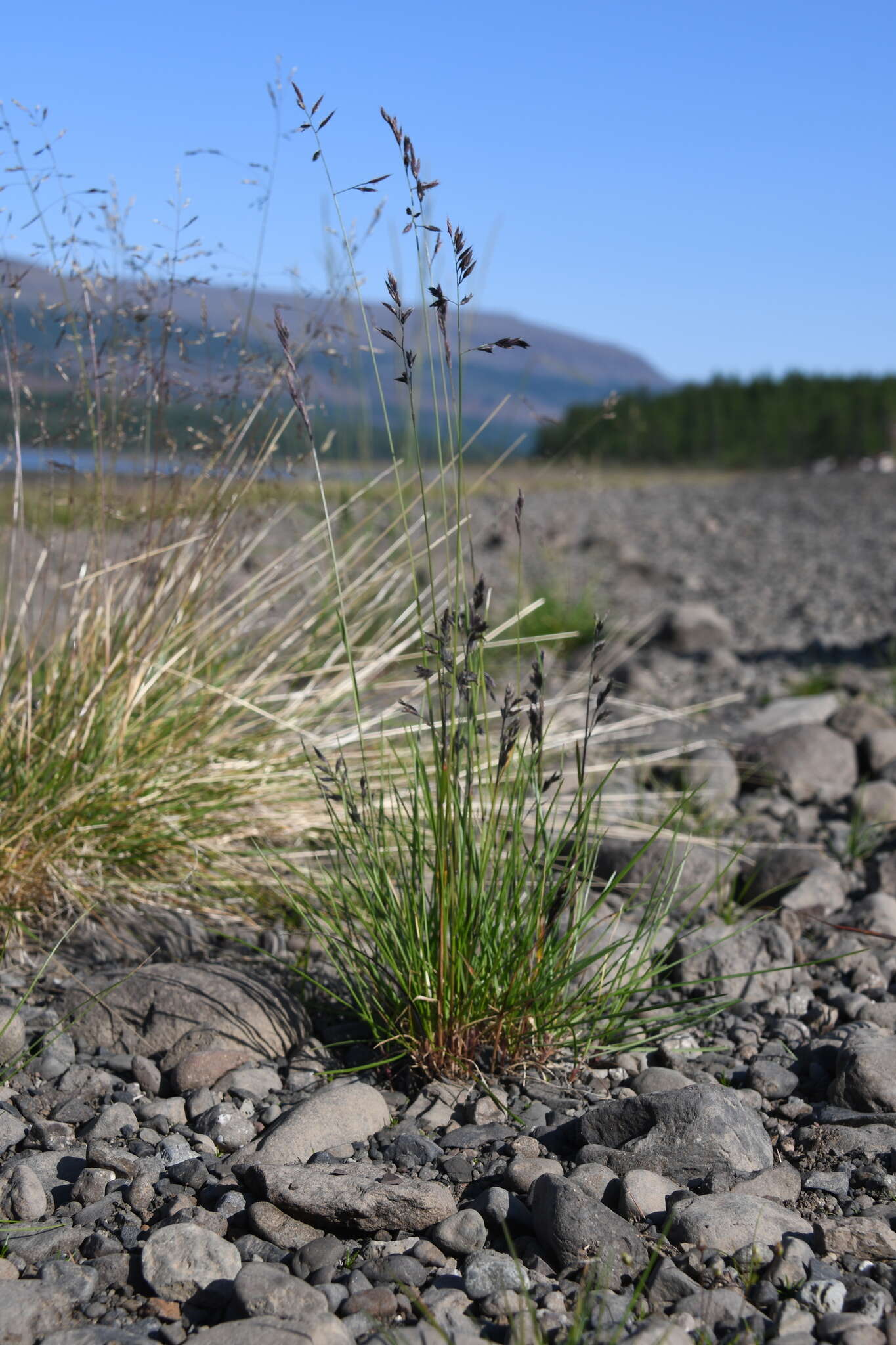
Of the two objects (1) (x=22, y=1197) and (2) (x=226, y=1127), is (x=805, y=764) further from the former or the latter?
(1) (x=22, y=1197)

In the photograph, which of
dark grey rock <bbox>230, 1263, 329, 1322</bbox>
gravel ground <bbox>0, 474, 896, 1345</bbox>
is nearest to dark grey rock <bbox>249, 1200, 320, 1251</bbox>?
gravel ground <bbox>0, 474, 896, 1345</bbox>

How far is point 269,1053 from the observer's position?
1.94m

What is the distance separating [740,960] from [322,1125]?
0.96 metres

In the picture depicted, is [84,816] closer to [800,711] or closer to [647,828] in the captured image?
[647,828]

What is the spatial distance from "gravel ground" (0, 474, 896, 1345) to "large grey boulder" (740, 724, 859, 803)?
523 millimetres

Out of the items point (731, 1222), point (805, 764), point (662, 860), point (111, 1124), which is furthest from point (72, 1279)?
point (805, 764)

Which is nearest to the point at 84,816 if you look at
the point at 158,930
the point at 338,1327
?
the point at 158,930

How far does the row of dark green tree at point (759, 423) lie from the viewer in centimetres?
2023

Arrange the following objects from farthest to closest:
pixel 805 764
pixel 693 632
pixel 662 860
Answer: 1. pixel 693 632
2. pixel 805 764
3. pixel 662 860

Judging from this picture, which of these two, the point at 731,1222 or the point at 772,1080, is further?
the point at 772,1080

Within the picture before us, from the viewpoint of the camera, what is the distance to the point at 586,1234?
138cm

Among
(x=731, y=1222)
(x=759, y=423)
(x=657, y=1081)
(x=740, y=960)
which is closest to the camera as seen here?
(x=731, y=1222)

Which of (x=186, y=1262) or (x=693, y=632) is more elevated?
(x=693, y=632)

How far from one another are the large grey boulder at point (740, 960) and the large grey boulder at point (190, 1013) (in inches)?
29.9
